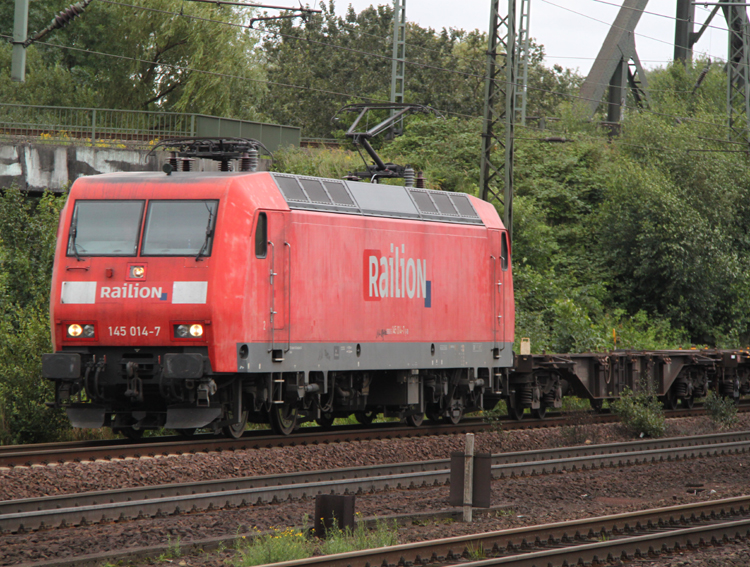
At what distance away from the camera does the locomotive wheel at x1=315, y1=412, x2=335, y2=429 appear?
16486mm

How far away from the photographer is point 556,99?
63344 mm

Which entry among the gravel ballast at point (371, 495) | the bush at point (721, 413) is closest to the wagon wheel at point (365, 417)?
the gravel ballast at point (371, 495)

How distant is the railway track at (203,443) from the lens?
1175 cm

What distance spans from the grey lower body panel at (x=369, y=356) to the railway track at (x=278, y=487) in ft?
6.40

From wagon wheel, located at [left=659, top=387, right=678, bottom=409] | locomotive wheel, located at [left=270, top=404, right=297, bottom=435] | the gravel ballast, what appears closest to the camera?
the gravel ballast

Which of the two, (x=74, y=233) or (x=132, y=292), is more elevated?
(x=74, y=233)

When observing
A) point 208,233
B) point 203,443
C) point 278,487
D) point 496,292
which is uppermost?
point 208,233

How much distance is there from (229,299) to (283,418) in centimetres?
302

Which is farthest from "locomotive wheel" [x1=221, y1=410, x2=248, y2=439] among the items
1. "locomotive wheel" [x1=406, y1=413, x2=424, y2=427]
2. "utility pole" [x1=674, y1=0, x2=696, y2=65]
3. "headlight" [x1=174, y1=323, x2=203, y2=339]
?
"utility pole" [x1=674, y1=0, x2=696, y2=65]

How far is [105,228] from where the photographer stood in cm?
1291

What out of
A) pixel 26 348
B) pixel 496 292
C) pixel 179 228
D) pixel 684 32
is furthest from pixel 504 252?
pixel 684 32

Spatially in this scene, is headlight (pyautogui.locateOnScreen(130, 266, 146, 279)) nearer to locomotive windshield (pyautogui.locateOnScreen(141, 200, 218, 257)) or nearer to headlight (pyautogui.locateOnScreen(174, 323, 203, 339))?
locomotive windshield (pyautogui.locateOnScreen(141, 200, 218, 257))

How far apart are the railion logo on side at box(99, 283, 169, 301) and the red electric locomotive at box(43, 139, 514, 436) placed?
0.02 metres

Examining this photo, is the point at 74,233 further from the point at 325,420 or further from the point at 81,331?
the point at 325,420
